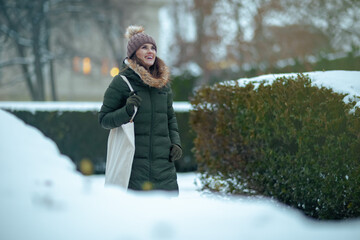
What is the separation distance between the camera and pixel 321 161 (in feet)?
14.1

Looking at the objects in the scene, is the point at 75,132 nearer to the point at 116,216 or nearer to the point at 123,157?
the point at 123,157

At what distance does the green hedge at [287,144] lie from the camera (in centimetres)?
407

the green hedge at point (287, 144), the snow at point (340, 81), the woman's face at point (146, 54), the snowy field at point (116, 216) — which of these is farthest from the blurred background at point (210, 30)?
the snowy field at point (116, 216)

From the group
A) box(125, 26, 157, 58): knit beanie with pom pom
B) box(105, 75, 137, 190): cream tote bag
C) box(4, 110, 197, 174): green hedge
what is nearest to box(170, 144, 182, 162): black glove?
box(105, 75, 137, 190): cream tote bag

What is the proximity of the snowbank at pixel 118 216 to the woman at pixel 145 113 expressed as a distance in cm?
175

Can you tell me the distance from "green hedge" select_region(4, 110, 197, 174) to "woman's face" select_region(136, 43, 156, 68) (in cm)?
612

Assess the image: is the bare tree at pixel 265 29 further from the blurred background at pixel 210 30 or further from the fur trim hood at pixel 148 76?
the fur trim hood at pixel 148 76

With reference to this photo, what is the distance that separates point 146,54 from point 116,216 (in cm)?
246

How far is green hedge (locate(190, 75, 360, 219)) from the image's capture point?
407 cm

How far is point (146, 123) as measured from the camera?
144 inches

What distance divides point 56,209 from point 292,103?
3.41 m

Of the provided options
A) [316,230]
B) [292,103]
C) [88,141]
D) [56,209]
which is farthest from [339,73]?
[88,141]

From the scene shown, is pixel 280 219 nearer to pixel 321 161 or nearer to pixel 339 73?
pixel 321 161

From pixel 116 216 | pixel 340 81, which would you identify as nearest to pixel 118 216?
pixel 116 216
